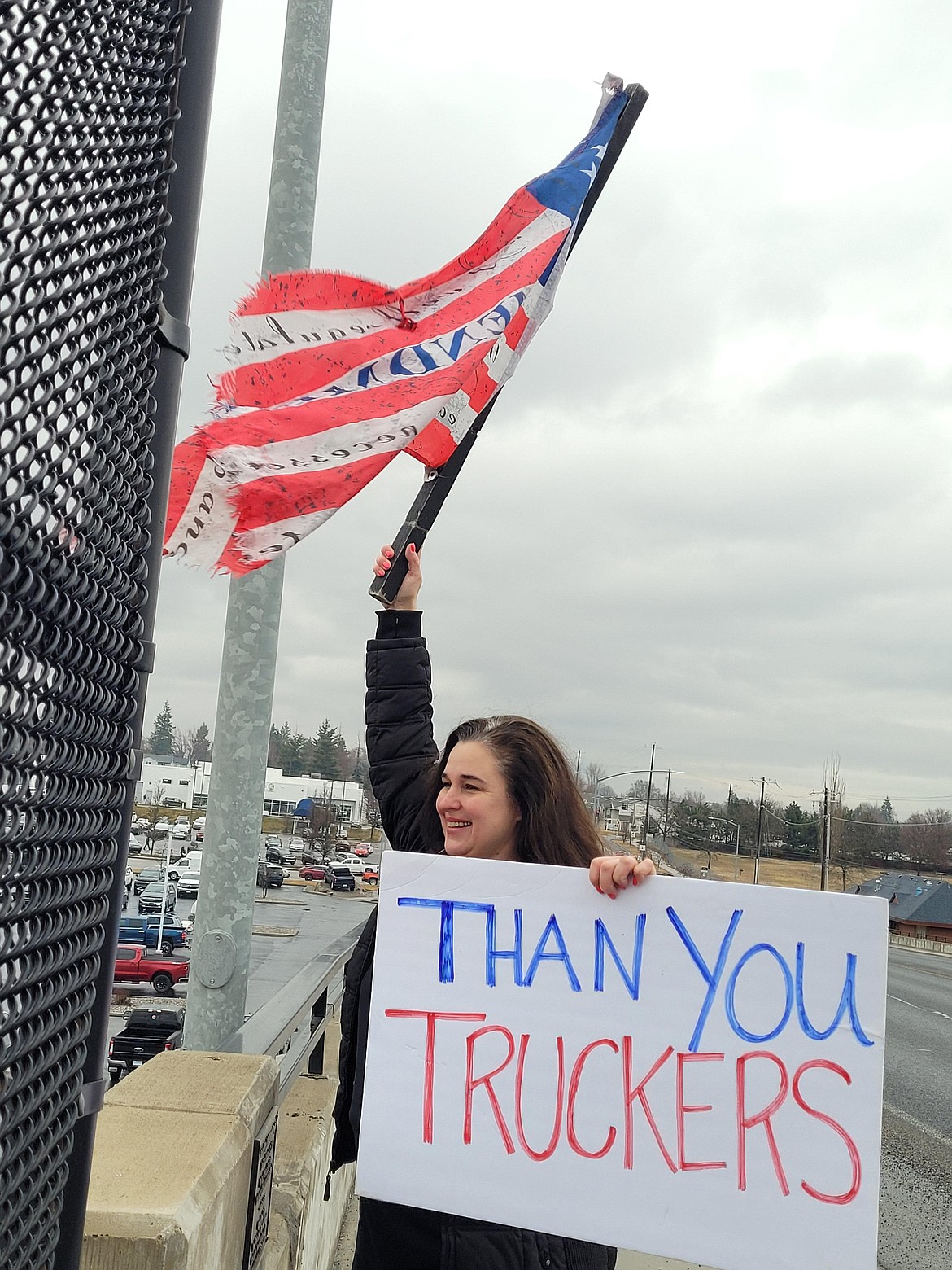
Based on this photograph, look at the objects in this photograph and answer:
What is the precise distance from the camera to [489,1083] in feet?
7.04

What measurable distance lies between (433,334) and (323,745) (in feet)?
380

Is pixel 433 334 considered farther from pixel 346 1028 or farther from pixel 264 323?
pixel 346 1028

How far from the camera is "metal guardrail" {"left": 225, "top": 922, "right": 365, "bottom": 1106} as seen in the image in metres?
3.45

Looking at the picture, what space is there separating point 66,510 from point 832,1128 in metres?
1.71

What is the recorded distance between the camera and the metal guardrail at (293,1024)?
11.3 ft

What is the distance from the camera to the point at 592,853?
2637 millimetres

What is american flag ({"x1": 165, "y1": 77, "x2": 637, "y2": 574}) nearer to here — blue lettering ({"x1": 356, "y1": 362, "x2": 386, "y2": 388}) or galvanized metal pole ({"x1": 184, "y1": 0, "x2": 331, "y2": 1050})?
blue lettering ({"x1": 356, "y1": 362, "x2": 386, "y2": 388})

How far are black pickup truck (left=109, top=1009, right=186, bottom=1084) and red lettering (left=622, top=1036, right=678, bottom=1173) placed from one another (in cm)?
1213

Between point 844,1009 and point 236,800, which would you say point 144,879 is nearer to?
point 236,800

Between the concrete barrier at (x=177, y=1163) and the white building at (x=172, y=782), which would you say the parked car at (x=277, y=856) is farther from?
the concrete barrier at (x=177, y=1163)

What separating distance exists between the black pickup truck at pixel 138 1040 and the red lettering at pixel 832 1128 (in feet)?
40.4

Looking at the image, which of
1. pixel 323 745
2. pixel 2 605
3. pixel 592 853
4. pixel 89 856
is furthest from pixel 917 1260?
pixel 323 745

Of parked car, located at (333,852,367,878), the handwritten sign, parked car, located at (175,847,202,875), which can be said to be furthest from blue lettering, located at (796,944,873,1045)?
parked car, located at (333,852,367,878)

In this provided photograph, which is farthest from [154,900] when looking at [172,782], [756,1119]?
[172,782]
